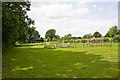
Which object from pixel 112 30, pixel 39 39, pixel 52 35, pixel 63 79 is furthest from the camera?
pixel 52 35

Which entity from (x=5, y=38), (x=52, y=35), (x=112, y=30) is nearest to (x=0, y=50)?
(x=5, y=38)

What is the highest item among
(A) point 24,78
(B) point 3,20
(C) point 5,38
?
(B) point 3,20

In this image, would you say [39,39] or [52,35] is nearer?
A: [39,39]

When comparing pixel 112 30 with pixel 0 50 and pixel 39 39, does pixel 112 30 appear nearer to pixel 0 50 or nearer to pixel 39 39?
pixel 39 39

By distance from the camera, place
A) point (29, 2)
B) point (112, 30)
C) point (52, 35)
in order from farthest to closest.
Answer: point (52, 35)
point (112, 30)
point (29, 2)

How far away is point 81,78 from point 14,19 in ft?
34.8

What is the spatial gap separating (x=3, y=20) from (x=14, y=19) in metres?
1.94

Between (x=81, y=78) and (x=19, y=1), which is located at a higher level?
(x=19, y=1)

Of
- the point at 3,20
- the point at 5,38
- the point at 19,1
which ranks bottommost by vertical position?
the point at 5,38

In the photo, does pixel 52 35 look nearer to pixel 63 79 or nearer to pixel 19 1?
pixel 19 1

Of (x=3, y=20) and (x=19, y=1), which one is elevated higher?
(x=19, y=1)

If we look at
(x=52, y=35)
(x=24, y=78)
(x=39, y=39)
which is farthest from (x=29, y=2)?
(x=52, y=35)

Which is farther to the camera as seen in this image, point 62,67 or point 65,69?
point 62,67

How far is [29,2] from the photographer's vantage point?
34.1 m
